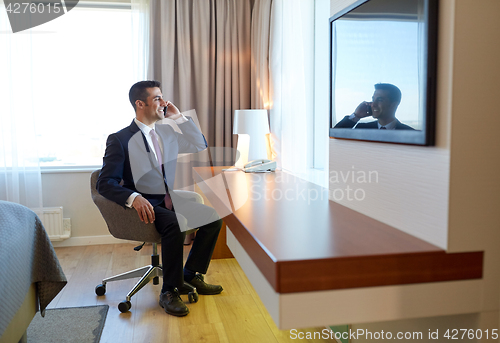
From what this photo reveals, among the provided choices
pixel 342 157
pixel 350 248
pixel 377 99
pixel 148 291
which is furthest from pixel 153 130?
pixel 350 248

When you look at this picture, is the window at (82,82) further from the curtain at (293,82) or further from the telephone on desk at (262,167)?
the telephone on desk at (262,167)

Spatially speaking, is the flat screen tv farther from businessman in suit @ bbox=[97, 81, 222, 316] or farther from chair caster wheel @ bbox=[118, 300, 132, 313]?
chair caster wheel @ bbox=[118, 300, 132, 313]

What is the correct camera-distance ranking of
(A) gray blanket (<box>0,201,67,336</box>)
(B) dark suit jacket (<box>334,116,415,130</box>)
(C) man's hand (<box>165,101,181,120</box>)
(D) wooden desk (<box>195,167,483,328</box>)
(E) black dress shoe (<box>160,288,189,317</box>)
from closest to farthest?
(D) wooden desk (<box>195,167,483,328</box>)
(B) dark suit jacket (<box>334,116,415,130</box>)
(A) gray blanket (<box>0,201,67,336</box>)
(E) black dress shoe (<box>160,288,189,317</box>)
(C) man's hand (<box>165,101,181,120</box>)

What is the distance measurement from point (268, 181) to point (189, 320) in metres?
0.87

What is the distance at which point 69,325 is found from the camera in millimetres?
2215

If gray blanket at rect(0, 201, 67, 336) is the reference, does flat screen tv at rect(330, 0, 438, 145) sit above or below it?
above

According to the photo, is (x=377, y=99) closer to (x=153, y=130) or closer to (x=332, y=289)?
(x=332, y=289)

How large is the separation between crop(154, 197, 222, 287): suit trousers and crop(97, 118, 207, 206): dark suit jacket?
0.16 meters

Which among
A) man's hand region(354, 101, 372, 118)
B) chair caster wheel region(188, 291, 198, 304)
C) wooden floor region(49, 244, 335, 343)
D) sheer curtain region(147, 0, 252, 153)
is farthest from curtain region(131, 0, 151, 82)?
man's hand region(354, 101, 372, 118)

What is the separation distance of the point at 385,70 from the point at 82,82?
3364mm

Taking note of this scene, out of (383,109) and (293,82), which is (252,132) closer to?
(293,82)

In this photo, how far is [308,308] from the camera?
96cm

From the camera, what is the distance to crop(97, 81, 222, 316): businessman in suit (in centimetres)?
235

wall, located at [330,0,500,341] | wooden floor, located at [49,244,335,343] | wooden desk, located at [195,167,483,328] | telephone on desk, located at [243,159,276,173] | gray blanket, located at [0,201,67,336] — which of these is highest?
wall, located at [330,0,500,341]
